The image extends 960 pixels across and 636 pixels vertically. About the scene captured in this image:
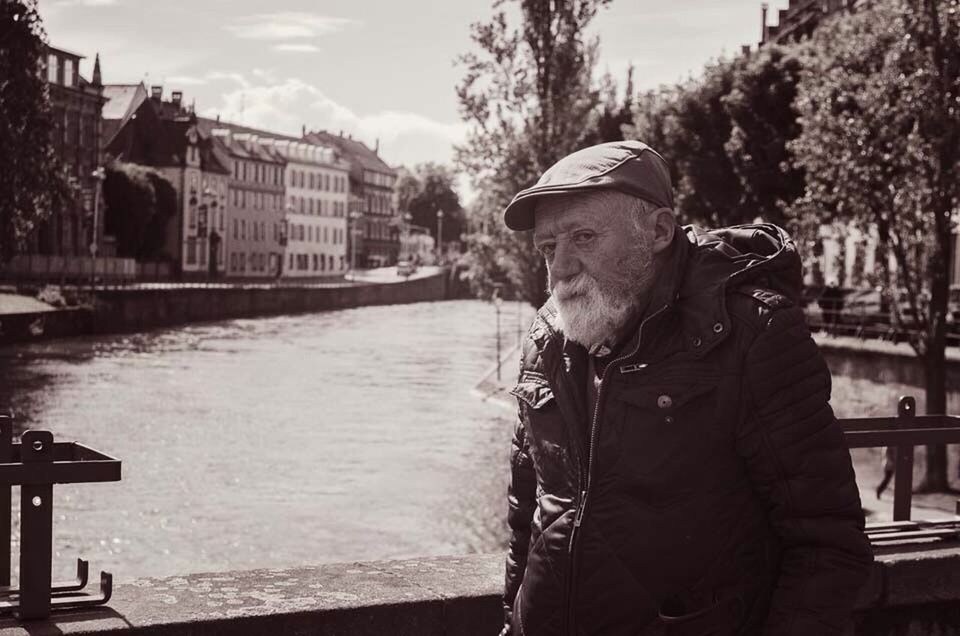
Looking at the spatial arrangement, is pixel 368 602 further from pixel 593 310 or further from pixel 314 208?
pixel 314 208

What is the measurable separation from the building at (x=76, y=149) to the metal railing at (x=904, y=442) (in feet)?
249

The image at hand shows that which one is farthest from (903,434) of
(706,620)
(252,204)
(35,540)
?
(252,204)

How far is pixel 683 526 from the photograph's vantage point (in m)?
2.68

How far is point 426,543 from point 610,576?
2354cm

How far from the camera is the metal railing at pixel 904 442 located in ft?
15.6

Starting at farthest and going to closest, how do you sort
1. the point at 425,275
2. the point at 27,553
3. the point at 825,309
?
the point at 425,275
the point at 825,309
the point at 27,553

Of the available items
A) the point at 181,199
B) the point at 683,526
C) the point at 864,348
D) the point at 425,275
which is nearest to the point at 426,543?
the point at 864,348

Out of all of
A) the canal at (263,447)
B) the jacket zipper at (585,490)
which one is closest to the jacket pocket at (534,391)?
the jacket zipper at (585,490)

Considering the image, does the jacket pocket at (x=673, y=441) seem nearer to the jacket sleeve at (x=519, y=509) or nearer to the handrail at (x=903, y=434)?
the jacket sleeve at (x=519, y=509)

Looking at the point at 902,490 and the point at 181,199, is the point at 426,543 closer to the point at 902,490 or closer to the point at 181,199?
the point at 902,490

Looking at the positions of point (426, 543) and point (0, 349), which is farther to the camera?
point (0, 349)

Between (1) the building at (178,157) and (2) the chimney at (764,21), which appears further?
(1) the building at (178,157)

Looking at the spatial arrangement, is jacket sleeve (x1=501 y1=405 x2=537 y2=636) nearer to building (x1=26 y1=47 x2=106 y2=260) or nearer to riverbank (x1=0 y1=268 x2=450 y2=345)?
riverbank (x1=0 y1=268 x2=450 y2=345)

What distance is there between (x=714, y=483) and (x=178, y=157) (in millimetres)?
107245
